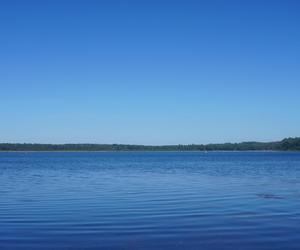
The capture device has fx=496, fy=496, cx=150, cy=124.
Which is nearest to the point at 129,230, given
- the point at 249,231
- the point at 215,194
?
the point at 249,231

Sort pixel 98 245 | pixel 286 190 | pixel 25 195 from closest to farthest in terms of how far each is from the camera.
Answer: pixel 98 245, pixel 25 195, pixel 286 190

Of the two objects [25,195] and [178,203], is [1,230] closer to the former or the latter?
[178,203]

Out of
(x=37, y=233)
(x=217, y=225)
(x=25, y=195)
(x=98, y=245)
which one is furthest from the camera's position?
(x=25, y=195)

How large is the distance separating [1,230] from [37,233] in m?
1.58

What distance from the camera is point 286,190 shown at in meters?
35.1

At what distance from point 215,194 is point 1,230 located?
1688 centimetres

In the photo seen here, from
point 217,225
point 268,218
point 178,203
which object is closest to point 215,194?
point 178,203

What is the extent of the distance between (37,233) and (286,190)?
22.2m

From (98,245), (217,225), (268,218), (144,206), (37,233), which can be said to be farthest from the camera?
(144,206)

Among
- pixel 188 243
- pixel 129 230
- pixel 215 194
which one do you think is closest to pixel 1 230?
pixel 129 230

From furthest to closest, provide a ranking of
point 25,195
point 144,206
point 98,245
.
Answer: point 25,195, point 144,206, point 98,245

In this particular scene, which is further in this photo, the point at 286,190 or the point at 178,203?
the point at 286,190

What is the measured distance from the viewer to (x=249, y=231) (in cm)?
1798

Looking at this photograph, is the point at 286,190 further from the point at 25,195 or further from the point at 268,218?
the point at 25,195
